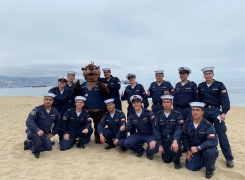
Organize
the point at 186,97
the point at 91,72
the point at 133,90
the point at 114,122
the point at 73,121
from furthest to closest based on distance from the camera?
the point at 133,90
the point at 91,72
the point at 73,121
the point at 114,122
the point at 186,97

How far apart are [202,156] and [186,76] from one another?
2229 mm

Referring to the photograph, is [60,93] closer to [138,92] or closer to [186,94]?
[138,92]

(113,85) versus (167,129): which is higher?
(113,85)

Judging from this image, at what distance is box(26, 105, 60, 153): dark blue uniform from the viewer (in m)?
5.41

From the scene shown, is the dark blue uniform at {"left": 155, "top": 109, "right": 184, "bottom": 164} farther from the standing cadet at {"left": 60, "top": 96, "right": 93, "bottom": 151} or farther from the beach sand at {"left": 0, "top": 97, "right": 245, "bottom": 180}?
the standing cadet at {"left": 60, "top": 96, "right": 93, "bottom": 151}

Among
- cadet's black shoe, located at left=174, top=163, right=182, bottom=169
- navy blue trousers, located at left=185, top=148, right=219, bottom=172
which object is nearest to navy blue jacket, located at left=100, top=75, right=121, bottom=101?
cadet's black shoe, located at left=174, top=163, right=182, bottom=169

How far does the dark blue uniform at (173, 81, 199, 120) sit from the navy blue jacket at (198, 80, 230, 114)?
1.38ft

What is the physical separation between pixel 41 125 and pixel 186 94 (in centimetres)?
406

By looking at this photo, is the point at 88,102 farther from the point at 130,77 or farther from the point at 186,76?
the point at 186,76

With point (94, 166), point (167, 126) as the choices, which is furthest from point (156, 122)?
point (94, 166)

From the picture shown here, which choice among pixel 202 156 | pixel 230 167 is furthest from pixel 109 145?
pixel 230 167

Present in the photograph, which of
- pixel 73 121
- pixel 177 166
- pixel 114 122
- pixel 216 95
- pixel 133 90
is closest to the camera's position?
pixel 177 166

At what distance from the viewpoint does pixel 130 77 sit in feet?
23.0

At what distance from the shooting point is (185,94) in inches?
228
